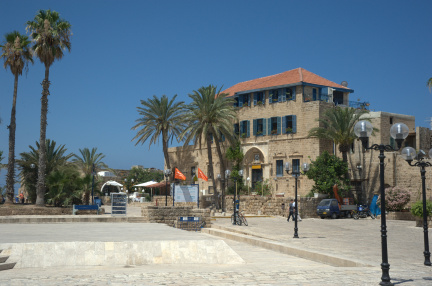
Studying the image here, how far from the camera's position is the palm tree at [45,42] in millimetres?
29922

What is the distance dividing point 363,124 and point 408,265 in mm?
4013

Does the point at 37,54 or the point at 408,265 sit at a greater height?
the point at 37,54

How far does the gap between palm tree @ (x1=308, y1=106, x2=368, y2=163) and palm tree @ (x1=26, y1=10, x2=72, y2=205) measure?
19.9m

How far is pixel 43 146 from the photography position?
29.8 m

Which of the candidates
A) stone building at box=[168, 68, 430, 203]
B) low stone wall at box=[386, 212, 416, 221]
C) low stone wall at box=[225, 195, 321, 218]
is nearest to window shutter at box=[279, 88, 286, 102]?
stone building at box=[168, 68, 430, 203]

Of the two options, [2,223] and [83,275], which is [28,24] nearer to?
[2,223]

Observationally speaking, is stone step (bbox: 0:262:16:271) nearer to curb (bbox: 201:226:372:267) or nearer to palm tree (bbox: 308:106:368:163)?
curb (bbox: 201:226:372:267)

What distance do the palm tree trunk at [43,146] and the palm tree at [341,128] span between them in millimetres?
20059

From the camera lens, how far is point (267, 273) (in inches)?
370

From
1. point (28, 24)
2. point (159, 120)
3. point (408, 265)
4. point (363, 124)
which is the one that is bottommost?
point (408, 265)

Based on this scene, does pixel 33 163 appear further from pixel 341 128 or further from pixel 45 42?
pixel 341 128

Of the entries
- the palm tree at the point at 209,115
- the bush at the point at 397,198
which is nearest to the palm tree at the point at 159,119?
the palm tree at the point at 209,115

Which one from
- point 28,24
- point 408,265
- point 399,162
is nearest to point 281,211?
point 399,162

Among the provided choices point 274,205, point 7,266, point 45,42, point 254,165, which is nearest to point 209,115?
point 254,165
